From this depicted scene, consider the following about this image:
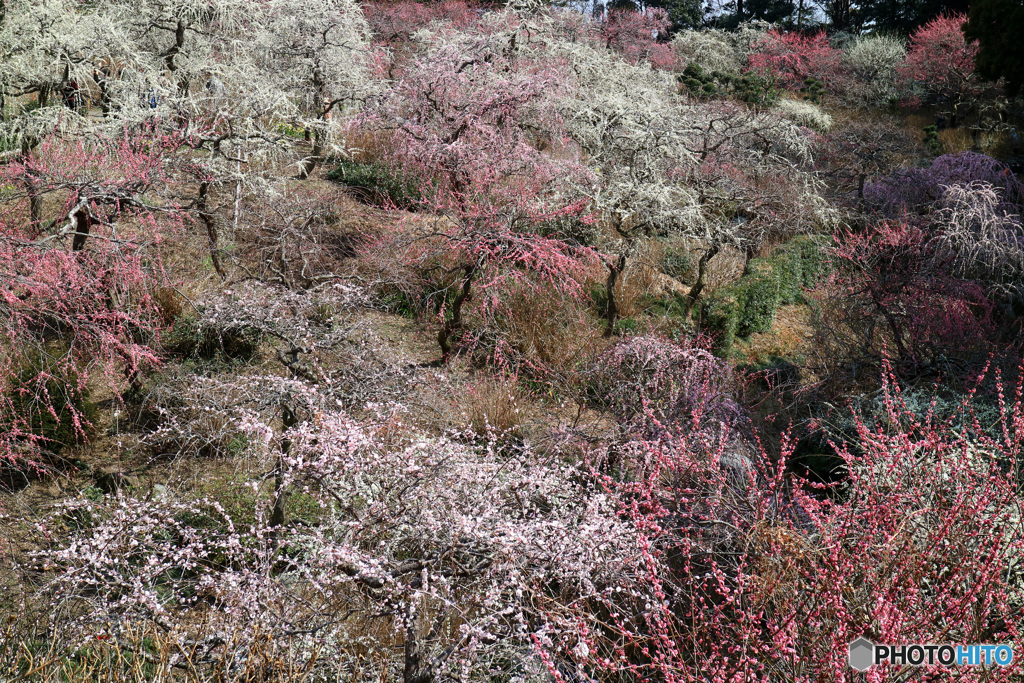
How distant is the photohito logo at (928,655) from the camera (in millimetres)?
2461

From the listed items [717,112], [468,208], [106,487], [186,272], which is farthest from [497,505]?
[717,112]

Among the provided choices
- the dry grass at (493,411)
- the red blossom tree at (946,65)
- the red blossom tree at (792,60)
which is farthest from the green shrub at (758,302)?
the red blossom tree at (792,60)

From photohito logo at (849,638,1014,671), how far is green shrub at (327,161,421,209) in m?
7.90

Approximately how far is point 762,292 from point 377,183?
5720 mm

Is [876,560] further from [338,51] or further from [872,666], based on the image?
[338,51]

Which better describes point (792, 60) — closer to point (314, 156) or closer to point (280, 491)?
Answer: point (314, 156)

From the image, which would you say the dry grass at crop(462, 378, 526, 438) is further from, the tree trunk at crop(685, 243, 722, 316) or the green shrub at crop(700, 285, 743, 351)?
the tree trunk at crop(685, 243, 722, 316)

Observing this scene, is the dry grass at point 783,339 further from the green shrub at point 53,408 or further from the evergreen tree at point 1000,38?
the evergreen tree at point 1000,38

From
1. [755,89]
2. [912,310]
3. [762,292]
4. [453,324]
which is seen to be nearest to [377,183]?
[453,324]

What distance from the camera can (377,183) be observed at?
33.3ft

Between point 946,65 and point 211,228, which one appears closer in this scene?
point 211,228

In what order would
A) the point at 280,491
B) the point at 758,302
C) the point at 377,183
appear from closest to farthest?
1. the point at 280,491
2. the point at 758,302
3. the point at 377,183

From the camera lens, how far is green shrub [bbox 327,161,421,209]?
9727 millimetres

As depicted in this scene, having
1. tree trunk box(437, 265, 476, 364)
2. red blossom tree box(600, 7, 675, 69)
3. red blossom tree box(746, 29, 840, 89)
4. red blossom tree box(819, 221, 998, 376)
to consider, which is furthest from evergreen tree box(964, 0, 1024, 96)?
tree trunk box(437, 265, 476, 364)
